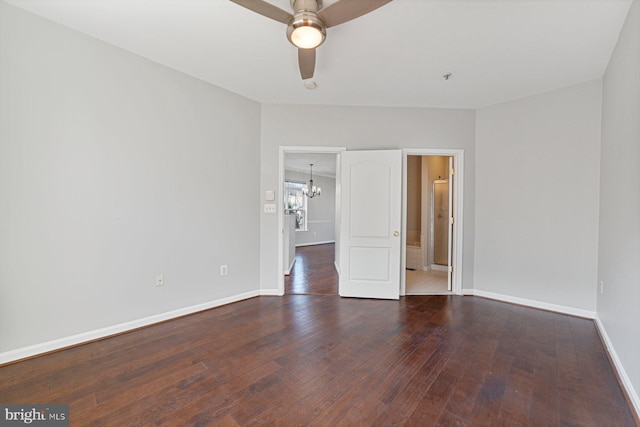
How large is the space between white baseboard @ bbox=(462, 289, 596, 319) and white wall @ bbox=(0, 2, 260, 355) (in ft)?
11.1

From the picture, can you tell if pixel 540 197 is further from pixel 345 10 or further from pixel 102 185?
pixel 102 185

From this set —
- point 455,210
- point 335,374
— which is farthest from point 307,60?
point 455,210

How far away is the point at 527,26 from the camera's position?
6.92ft

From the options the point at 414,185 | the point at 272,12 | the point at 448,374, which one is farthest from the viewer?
the point at 414,185

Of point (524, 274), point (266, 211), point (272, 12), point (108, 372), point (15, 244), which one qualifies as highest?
point (272, 12)

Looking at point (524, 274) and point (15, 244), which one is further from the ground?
point (15, 244)

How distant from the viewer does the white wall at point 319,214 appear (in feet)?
29.9

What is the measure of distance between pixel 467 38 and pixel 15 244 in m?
4.04

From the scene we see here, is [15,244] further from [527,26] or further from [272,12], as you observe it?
[527,26]

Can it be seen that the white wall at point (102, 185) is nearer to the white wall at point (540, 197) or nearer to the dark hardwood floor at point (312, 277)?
the dark hardwood floor at point (312, 277)

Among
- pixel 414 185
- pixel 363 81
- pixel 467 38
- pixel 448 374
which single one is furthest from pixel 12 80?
pixel 414 185

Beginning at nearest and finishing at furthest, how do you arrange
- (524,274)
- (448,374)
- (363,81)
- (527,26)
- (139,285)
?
(448,374) < (527,26) < (139,285) < (363,81) < (524,274)

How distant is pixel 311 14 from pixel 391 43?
98cm

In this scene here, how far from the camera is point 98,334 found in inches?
95.5
